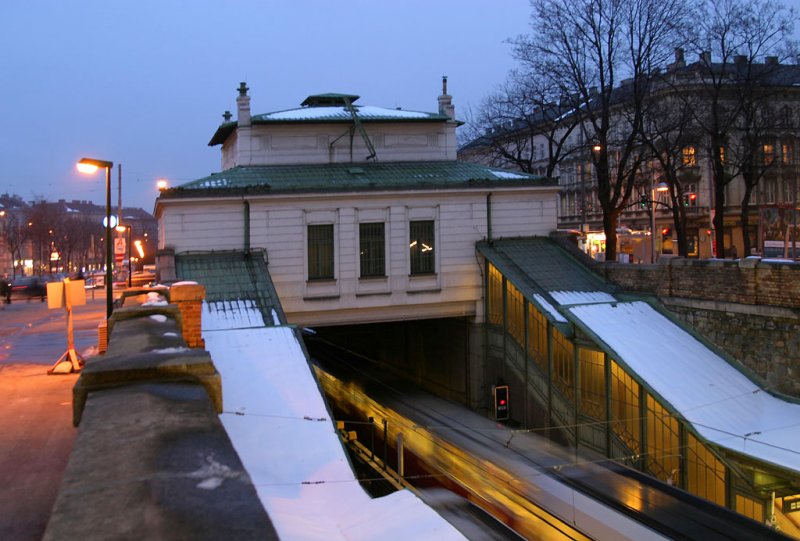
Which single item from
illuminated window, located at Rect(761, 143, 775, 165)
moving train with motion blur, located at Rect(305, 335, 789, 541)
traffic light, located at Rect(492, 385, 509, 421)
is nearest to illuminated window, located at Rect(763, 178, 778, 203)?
illuminated window, located at Rect(761, 143, 775, 165)

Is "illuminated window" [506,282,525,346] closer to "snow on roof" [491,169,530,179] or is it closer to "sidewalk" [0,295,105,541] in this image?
"snow on roof" [491,169,530,179]

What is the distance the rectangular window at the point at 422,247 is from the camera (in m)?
23.8

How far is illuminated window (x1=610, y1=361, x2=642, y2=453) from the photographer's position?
17.4m

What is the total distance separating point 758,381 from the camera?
59.8 feet

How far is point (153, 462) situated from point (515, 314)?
19.0 meters

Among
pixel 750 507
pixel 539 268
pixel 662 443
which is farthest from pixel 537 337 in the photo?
→ pixel 750 507

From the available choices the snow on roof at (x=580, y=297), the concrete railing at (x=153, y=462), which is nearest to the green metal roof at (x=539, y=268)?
the snow on roof at (x=580, y=297)

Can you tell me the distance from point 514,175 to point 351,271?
7515 millimetres

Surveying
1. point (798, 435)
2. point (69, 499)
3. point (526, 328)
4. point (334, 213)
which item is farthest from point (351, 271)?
point (69, 499)

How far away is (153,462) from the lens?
4.00 m

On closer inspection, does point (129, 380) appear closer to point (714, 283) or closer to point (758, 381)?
point (758, 381)

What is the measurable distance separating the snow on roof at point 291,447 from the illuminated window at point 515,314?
8.18 m

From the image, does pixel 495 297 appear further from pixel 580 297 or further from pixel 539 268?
pixel 580 297

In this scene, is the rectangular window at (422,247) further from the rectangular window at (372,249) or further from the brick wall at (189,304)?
the brick wall at (189,304)
